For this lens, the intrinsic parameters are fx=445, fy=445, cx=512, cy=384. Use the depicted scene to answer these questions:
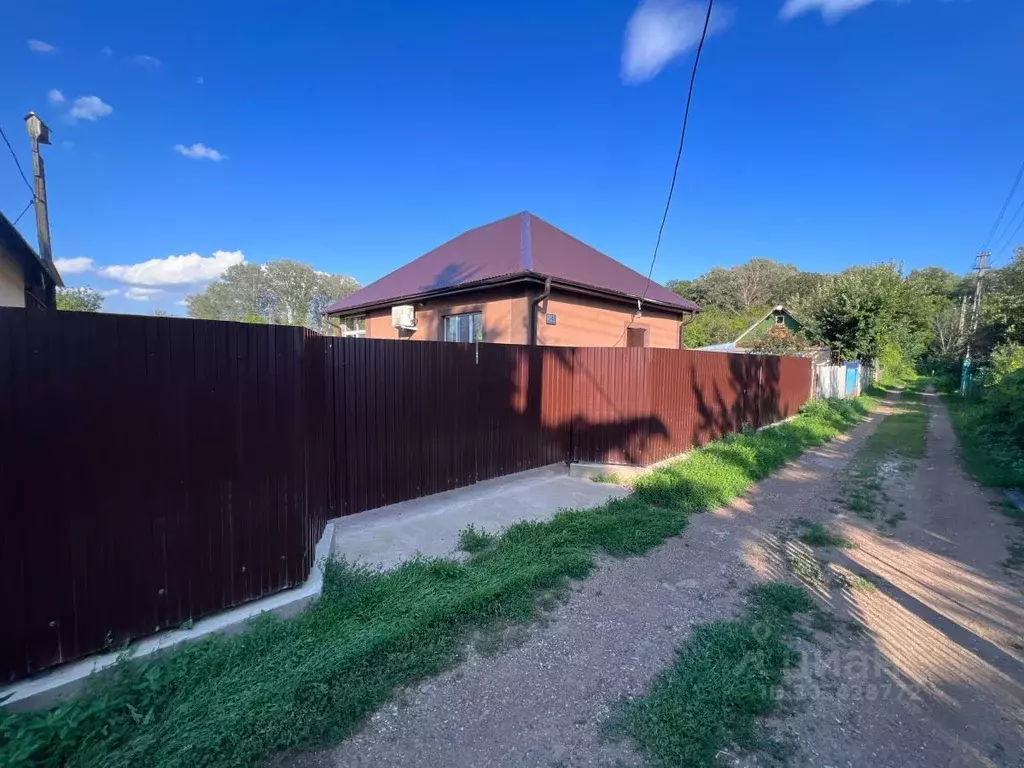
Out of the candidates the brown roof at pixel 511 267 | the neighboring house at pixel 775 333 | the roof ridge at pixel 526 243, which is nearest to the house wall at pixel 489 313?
the brown roof at pixel 511 267

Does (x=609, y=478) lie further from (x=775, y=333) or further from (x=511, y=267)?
(x=775, y=333)

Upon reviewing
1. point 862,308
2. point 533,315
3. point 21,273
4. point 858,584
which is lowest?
point 858,584

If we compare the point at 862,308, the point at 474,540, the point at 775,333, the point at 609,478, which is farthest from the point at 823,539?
the point at 775,333

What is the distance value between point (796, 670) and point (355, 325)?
48.2ft

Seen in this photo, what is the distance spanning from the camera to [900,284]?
21.2 meters

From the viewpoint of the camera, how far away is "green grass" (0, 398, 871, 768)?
1893 millimetres

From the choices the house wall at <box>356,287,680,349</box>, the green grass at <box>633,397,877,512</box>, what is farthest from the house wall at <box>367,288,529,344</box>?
the green grass at <box>633,397,877,512</box>

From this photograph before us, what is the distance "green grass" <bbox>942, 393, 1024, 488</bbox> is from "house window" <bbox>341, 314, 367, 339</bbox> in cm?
1424

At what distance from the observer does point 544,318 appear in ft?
29.7

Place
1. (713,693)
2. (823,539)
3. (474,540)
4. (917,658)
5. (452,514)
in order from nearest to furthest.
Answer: (713,693), (917,658), (474,540), (823,539), (452,514)

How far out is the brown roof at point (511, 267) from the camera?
31.1ft

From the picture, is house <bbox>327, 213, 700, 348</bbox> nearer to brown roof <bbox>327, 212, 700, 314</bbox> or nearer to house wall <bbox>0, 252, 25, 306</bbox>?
brown roof <bbox>327, 212, 700, 314</bbox>

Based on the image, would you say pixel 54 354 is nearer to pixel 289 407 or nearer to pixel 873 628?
pixel 289 407

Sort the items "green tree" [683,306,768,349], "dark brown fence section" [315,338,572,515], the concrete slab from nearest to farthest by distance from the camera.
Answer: the concrete slab → "dark brown fence section" [315,338,572,515] → "green tree" [683,306,768,349]
